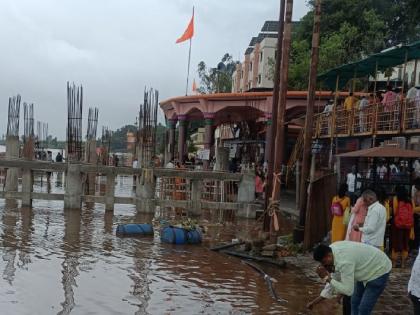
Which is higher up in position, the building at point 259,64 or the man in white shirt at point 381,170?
the building at point 259,64

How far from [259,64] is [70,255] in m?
46.1

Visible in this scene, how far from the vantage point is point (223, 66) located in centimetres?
7956

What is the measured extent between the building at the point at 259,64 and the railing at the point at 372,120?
2287 cm

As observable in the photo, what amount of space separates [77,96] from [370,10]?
2262 cm

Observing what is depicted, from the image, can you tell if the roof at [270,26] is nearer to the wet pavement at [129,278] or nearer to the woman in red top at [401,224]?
the wet pavement at [129,278]

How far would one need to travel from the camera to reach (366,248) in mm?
5898

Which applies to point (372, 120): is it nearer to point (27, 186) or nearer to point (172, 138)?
point (27, 186)

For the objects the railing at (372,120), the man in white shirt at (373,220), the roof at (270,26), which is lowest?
the man in white shirt at (373,220)

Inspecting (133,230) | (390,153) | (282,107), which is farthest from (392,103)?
(133,230)

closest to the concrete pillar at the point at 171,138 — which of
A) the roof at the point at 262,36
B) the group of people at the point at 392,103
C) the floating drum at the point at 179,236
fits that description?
the group of people at the point at 392,103

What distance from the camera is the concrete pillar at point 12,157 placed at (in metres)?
22.3

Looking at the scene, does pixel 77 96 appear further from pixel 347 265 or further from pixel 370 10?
pixel 370 10

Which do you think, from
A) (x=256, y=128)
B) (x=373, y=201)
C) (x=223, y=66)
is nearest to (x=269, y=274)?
(x=373, y=201)

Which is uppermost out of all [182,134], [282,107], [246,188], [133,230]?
[282,107]
